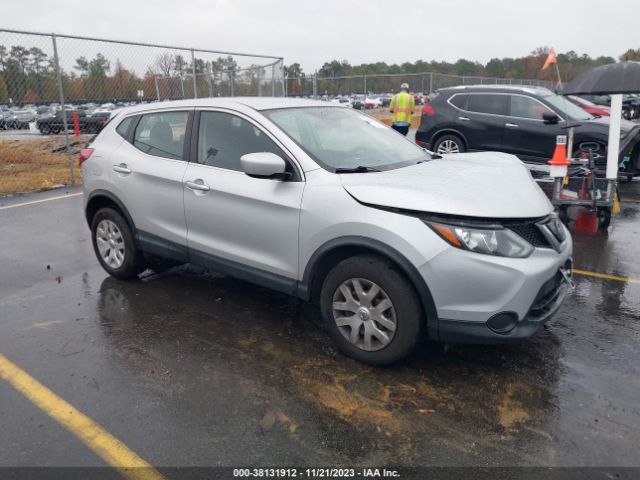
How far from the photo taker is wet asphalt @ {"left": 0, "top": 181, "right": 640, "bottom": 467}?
265cm

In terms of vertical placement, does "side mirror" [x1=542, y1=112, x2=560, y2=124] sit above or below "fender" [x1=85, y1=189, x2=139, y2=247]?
above

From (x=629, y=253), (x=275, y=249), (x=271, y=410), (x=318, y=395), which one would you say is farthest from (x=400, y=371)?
(x=629, y=253)

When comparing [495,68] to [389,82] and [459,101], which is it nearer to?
[389,82]

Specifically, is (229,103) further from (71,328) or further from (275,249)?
(71,328)

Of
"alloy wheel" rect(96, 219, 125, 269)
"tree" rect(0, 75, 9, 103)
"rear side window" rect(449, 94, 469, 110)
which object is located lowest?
"alloy wheel" rect(96, 219, 125, 269)

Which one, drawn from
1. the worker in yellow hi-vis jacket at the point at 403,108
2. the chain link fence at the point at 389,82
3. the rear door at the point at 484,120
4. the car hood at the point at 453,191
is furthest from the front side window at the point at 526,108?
the chain link fence at the point at 389,82

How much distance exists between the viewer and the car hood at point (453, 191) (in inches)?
121

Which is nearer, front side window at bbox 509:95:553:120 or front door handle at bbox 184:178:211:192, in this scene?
front door handle at bbox 184:178:211:192

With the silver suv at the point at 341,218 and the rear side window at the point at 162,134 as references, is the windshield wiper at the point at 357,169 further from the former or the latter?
the rear side window at the point at 162,134

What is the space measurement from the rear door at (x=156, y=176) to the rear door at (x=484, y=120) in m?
7.23

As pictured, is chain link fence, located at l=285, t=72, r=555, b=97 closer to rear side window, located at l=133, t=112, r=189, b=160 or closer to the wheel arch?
the wheel arch

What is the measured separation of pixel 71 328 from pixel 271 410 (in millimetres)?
1988

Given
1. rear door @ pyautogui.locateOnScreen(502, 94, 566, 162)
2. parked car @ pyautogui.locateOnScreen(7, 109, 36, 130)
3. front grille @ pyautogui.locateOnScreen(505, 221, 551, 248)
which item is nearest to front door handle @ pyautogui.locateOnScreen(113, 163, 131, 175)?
front grille @ pyautogui.locateOnScreen(505, 221, 551, 248)

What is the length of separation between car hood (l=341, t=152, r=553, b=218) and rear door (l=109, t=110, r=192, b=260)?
5.23ft
